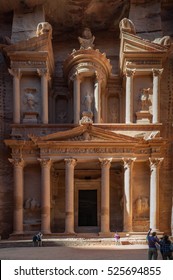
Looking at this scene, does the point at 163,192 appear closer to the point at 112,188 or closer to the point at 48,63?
the point at 112,188

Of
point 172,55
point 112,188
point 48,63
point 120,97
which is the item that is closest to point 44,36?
point 48,63

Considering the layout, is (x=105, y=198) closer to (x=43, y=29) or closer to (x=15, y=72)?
(x=15, y=72)

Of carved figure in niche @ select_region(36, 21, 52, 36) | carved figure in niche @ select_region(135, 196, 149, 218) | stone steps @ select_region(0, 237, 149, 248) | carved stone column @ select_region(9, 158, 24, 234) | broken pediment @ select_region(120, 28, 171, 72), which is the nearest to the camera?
stone steps @ select_region(0, 237, 149, 248)

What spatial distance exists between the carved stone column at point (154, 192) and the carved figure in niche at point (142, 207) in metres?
0.50

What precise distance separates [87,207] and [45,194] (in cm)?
378

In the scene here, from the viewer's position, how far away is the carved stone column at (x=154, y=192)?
904 inches

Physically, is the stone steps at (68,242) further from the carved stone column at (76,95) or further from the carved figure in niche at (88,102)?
the carved figure in niche at (88,102)

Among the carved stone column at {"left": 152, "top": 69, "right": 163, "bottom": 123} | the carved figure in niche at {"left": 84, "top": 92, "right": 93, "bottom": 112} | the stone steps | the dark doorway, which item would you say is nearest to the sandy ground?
the stone steps

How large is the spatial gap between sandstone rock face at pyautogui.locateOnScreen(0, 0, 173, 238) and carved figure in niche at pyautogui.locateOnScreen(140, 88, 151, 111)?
1.28ft

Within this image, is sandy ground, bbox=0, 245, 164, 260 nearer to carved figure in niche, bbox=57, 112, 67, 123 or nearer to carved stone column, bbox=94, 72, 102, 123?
carved stone column, bbox=94, 72, 102, 123

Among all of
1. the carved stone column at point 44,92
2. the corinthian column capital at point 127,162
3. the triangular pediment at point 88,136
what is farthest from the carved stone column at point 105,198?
the carved stone column at point 44,92

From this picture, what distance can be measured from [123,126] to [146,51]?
15.8 feet

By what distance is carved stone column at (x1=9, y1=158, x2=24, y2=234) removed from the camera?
2302 centimetres

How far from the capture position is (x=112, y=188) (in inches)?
1012
